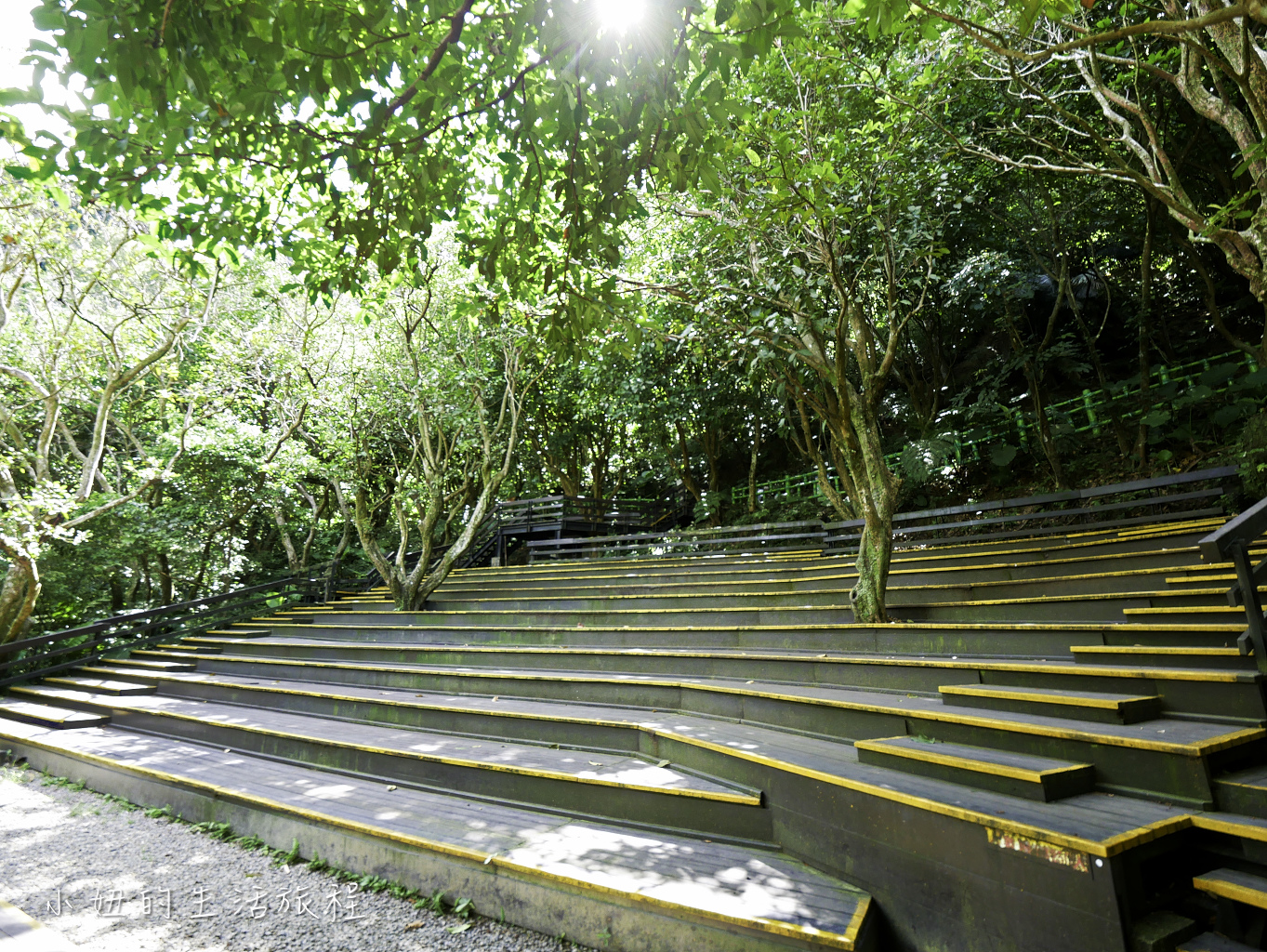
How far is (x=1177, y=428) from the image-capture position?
902 cm

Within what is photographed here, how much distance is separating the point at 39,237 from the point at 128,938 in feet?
32.3

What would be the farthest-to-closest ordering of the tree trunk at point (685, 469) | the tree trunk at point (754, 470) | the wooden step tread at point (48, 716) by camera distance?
the tree trunk at point (685, 469) < the tree trunk at point (754, 470) < the wooden step tread at point (48, 716)

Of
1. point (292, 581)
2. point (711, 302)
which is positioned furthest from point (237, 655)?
point (711, 302)

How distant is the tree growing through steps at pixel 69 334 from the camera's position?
895 cm

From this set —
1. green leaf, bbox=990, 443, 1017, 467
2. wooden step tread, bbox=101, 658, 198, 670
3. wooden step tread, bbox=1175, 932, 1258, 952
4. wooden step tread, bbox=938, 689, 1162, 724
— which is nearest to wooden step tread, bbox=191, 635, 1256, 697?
wooden step tread, bbox=938, 689, 1162, 724

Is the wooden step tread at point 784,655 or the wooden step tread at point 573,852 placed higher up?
the wooden step tread at point 784,655

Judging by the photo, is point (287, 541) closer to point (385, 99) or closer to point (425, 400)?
point (425, 400)

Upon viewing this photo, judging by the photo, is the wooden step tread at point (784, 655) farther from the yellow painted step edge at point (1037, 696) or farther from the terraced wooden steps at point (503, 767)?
the terraced wooden steps at point (503, 767)

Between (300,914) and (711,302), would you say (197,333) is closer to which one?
(711,302)

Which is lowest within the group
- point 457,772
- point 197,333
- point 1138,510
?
point 457,772

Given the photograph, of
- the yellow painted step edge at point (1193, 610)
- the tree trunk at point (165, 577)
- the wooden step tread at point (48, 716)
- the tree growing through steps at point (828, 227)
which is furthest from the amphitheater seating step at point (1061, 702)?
the tree trunk at point (165, 577)

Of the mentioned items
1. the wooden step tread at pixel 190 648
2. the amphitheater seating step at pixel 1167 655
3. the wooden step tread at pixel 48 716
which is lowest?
the wooden step tread at pixel 48 716

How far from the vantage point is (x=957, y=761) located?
2.92 m

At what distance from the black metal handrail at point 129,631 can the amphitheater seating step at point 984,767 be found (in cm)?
1138
